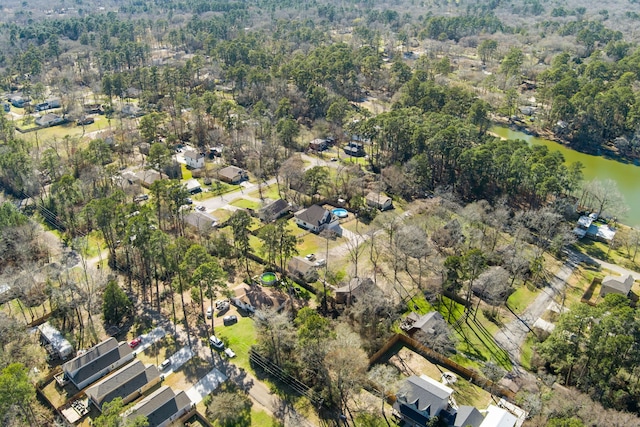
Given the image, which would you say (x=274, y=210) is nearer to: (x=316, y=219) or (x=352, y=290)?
(x=316, y=219)

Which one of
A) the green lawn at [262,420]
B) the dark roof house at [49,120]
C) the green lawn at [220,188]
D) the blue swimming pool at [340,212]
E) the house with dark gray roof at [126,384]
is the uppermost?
the house with dark gray roof at [126,384]

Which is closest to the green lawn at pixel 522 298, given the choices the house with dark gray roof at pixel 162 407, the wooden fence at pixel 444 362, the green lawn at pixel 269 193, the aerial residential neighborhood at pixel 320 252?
the aerial residential neighborhood at pixel 320 252

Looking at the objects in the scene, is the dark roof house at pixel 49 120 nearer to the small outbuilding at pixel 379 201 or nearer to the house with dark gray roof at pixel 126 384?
the small outbuilding at pixel 379 201

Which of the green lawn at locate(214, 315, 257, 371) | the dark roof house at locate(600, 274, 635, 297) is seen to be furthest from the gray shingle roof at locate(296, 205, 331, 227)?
the dark roof house at locate(600, 274, 635, 297)

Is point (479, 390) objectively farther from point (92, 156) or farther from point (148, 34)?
point (148, 34)

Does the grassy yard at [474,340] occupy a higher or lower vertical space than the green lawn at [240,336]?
higher

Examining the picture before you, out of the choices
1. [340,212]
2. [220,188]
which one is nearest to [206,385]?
[340,212]

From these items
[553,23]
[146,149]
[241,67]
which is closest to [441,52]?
[553,23]
